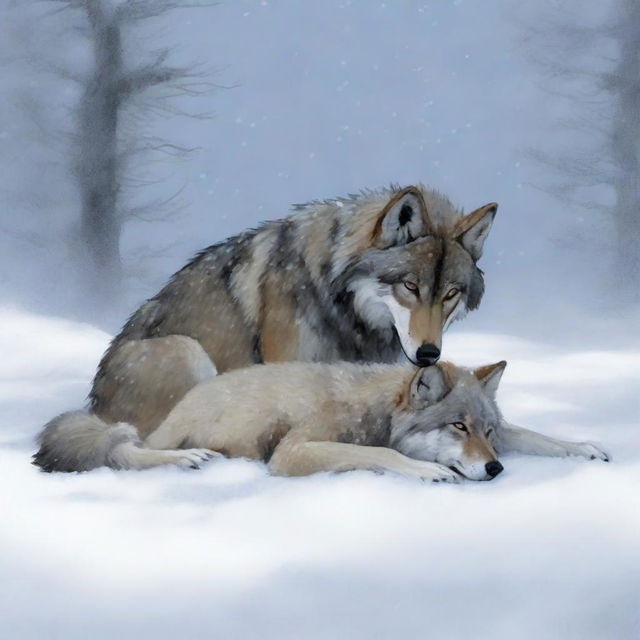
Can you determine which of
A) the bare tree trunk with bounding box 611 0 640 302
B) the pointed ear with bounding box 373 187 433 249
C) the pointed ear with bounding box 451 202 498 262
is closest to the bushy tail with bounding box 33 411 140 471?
the pointed ear with bounding box 373 187 433 249

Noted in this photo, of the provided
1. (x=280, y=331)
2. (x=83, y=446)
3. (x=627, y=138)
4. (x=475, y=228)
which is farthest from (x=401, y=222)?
(x=627, y=138)

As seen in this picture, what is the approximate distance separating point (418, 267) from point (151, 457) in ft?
5.13

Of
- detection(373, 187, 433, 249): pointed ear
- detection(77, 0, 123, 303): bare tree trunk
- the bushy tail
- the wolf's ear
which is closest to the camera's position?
the wolf's ear

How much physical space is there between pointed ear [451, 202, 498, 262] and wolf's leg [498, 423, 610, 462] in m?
0.93

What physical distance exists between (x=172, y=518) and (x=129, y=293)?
23.9 ft

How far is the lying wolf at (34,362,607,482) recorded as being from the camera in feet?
12.8

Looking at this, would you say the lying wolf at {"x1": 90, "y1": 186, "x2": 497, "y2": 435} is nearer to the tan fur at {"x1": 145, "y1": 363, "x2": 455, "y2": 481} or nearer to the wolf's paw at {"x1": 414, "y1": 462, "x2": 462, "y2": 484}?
the tan fur at {"x1": 145, "y1": 363, "x2": 455, "y2": 481}

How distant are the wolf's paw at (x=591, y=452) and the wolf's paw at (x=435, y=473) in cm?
82

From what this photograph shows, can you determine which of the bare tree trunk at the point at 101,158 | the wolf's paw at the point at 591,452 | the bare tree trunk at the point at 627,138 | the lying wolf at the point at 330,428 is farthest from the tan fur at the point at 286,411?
the bare tree trunk at the point at 627,138

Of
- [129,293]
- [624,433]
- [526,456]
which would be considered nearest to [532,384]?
[624,433]

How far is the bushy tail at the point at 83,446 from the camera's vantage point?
4141mm

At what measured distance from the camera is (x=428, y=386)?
13.3 feet

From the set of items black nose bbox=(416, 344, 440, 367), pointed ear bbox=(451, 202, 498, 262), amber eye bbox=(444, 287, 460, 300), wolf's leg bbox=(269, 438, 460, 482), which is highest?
pointed ear bbox=(451, 202, 498, 262)

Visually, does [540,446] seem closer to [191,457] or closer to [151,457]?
[191,457]
